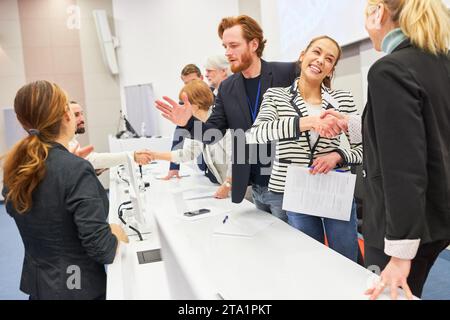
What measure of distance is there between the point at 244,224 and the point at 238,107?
59 centimetres

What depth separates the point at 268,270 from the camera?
119 cm

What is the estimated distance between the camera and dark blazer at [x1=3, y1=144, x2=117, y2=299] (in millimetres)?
1253

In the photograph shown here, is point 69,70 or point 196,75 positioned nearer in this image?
point 196,75

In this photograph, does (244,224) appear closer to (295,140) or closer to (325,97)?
(295,140)

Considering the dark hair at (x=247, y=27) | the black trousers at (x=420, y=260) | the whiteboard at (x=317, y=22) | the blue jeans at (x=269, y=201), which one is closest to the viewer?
the black trousers at (x=420, y=260)

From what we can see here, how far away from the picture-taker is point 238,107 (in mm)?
1887

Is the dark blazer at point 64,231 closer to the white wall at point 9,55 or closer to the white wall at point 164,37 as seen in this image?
the white wall at point 164,37

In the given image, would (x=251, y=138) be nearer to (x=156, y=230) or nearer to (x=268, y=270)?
(x=268, y=270)

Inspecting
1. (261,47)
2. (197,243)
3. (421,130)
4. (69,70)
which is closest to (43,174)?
(197,243)

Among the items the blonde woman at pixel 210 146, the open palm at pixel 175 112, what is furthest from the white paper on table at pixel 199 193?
the open palm at pixel 175 112

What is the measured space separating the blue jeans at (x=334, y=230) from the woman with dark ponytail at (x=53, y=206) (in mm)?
800

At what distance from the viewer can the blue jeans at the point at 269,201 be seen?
1.77m

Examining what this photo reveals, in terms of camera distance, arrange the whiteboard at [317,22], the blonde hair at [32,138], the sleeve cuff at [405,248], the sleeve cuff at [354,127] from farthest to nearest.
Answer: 1. the whiteboard at [317,22]
2. the sleeve cuff at [354,127]
3. the blonde hair at [32,138]
4. the sleeve cuff at [405,248]
